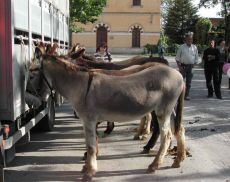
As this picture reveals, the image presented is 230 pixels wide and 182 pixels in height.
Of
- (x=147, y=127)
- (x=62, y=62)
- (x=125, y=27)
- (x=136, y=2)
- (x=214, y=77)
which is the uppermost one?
(x=136, y=2)

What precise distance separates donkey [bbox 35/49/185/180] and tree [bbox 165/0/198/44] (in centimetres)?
5939

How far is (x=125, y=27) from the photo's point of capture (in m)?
59.3

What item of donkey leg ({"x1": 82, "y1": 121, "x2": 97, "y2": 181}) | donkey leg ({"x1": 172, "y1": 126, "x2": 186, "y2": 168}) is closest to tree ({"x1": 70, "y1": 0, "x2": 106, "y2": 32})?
donkey leg ({"x1": 172, "y1": 126, "x2": 186, "y2": 168})

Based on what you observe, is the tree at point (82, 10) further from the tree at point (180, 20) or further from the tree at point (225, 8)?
the tree at point (180, 20)

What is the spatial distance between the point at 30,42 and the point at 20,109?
1279mm

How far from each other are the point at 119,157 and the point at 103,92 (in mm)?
1848

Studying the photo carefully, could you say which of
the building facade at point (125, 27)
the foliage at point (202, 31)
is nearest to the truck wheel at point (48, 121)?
the foliage at point (202, 31)

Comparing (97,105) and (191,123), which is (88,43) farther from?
(97,105)

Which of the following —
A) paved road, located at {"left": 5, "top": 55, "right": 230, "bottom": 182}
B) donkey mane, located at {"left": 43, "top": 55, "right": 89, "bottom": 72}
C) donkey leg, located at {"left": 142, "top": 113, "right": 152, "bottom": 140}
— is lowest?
paved road, located at {"left": 5, "top": 55, "right": 230, "bottom": 182}

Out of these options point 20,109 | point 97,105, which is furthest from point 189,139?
point 20,109

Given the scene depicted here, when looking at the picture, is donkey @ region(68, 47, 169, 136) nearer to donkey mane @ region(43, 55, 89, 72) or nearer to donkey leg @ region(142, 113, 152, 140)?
donkey leg @ region(142, 113, 152, 140)

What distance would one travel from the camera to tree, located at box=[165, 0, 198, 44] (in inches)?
2589

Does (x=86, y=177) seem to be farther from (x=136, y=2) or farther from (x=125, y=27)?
(x=136, y=2)

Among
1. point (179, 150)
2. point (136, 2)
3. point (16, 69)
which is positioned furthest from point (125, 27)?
point (16, 69)
